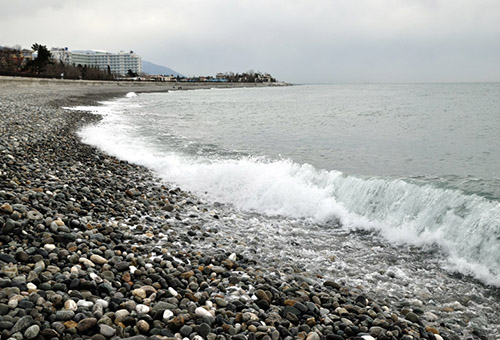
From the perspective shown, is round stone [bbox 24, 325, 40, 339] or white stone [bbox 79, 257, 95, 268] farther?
white stone [bbox 79, 257, 95, 268]

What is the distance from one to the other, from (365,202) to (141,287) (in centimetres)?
641

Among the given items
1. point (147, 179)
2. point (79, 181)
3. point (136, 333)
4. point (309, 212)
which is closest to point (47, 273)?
point (136, 333)

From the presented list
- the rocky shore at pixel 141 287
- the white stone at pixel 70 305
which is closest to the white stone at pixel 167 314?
the rocky shore at pixel 141 287

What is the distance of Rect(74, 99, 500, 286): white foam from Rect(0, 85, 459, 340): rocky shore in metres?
2.55

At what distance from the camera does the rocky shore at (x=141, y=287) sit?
3576mm

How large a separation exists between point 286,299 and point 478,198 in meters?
5.92

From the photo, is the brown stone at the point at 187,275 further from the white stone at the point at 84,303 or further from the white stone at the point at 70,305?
the white stone at the point at 70,305

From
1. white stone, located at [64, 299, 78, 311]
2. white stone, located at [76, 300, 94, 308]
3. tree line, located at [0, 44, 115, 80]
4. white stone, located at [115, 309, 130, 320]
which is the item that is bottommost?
white stone, located at [115, 309, 130, 320]

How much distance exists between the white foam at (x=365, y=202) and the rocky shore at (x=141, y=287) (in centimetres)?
255

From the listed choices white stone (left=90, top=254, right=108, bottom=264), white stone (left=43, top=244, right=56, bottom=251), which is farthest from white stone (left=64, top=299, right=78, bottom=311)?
white stone (left=43, top=244, right=56, bottom=251)

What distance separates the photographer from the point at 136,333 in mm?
3508

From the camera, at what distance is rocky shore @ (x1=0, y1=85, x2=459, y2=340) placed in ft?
11.7

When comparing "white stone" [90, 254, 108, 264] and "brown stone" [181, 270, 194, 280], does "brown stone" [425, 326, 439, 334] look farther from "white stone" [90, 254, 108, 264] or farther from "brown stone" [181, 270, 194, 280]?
"white stone" [90, 254, 108, 264]

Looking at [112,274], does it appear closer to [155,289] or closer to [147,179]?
[155,289]
